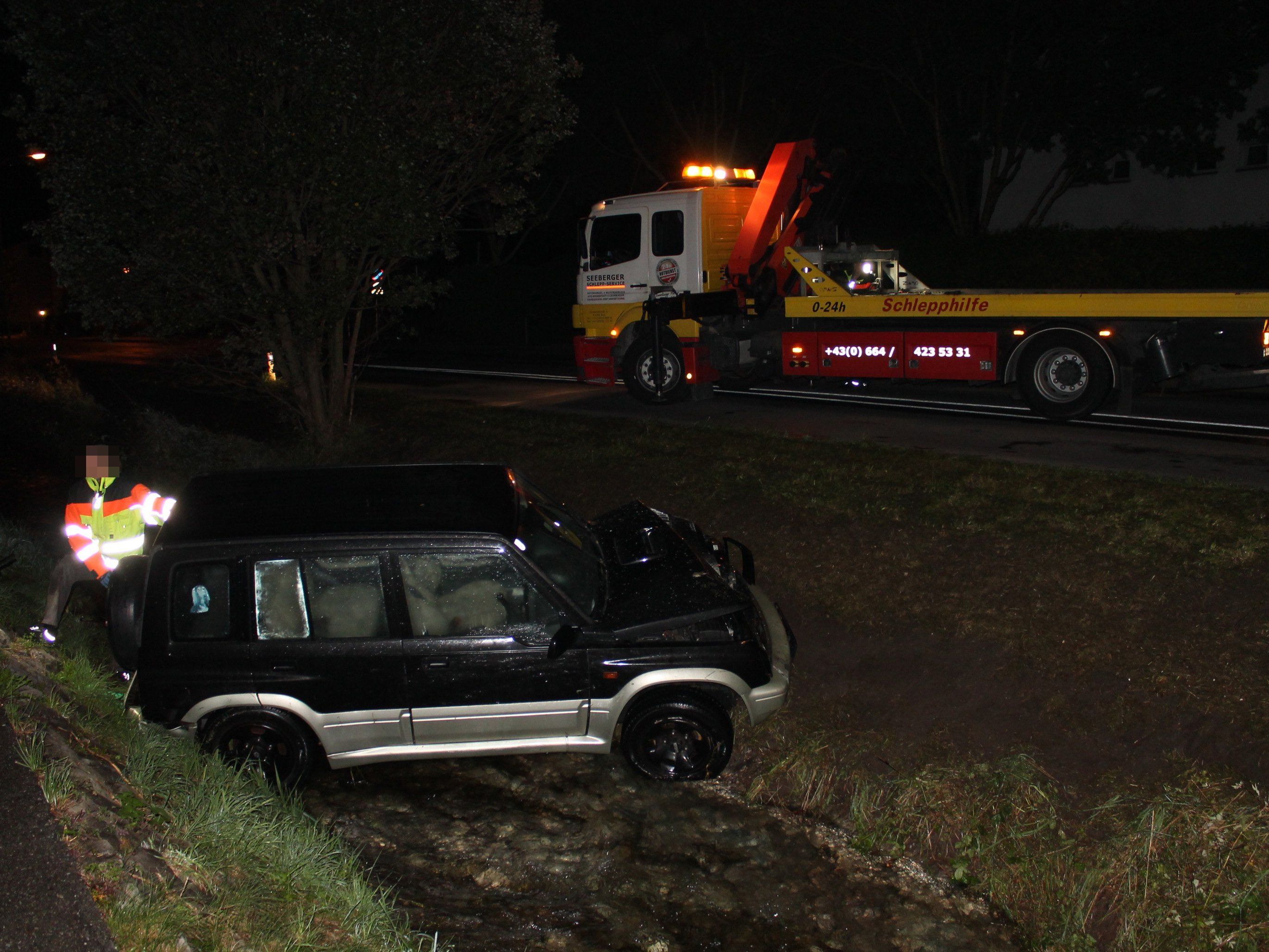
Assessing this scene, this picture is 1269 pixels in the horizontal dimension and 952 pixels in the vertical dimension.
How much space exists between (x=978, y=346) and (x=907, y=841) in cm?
838

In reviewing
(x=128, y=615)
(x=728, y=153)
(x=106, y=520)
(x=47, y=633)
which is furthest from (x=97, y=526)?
(x=728, y=153)

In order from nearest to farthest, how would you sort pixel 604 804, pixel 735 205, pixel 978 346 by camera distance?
1. pixel 604 804
2. pixel 978 346
3. pixel 735 205

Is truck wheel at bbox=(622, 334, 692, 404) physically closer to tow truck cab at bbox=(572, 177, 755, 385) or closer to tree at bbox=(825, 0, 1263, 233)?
tow truck cab at bbox=(572, 177, 755, 385)

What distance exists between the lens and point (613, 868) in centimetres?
494

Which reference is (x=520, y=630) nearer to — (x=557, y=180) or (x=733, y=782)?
(x=733, y=782)

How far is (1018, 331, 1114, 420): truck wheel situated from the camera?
1161cm

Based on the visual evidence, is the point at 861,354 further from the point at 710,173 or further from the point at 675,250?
the point at 710,173

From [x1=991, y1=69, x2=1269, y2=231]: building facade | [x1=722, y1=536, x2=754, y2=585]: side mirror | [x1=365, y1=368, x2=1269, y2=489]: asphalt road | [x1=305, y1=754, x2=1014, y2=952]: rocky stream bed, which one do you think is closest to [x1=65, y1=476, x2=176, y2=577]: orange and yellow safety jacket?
[x1=305, y1=754, x2=1014, y2=952]: rocky stream bed

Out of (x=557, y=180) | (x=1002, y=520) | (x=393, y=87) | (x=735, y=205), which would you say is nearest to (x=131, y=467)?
(x=393, y=87)

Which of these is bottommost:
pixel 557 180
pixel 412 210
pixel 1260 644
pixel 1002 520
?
pixel 1260 644

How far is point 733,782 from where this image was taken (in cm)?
571

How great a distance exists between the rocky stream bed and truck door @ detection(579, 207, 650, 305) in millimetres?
9681

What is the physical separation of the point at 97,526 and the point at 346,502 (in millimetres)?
1916

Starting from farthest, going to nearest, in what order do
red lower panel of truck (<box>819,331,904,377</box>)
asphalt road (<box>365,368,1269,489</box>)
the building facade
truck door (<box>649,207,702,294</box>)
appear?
the building facade < truck door (<box>649,207,702,294</box>) < red lower panel of truck (<box>819,331,904,377</box>) < asphalt road (<box>365,368,1269,489</box>)
